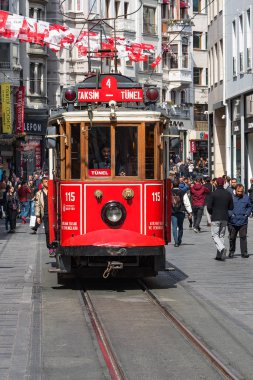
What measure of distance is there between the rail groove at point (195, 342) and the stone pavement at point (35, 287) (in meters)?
0.80

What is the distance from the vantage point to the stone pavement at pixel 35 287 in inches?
446

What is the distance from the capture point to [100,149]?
58.6 ft

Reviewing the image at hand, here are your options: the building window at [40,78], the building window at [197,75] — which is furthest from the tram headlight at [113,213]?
the building window at [197,75]

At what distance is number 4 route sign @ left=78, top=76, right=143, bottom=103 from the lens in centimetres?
1827

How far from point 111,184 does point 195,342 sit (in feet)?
19.5

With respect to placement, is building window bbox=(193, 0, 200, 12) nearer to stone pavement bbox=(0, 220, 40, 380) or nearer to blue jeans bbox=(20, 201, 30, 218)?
blue jeans bbox=(20, 201, 30, 218)

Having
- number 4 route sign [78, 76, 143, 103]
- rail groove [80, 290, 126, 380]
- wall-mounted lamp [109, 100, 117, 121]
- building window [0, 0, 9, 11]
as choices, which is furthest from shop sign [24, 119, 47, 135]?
rail groove [80, 290, 126, 380]

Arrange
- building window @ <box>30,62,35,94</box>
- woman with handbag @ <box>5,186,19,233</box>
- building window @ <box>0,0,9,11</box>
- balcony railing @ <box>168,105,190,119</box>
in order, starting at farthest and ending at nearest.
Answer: balcony railing @ <box>168,105,190,119</box> → building window @ <box>30,62,35,94</box> → building window @ <box>0,0,9,11</box> → woman with handbag @ <box>5,186,19,233</box>

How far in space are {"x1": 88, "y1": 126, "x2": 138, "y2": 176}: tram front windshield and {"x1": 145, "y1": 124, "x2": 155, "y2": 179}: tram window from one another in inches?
6.9

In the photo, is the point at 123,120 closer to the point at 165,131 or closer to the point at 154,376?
the point at 165,131

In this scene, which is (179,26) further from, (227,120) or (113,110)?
(113,110)

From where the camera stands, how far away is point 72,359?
436 inches

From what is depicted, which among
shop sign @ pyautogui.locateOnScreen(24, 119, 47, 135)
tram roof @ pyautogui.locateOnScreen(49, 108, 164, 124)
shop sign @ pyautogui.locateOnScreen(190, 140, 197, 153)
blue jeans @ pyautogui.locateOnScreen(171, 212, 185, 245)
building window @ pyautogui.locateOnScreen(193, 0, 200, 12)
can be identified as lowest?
blue jeans @ pyautogui.locateOnScreen(171, 212, 185, 245)

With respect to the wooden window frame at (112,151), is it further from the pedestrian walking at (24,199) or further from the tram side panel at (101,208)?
the pedestrian walking at (24,199)
